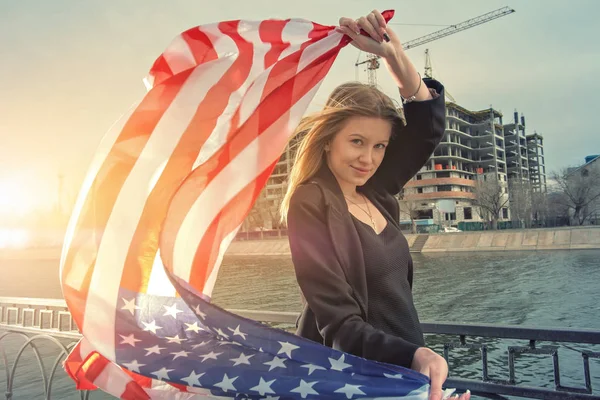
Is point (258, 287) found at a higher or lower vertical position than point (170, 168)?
lower

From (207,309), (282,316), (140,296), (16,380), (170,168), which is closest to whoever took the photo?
(207,309)

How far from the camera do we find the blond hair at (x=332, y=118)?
1.87 metres

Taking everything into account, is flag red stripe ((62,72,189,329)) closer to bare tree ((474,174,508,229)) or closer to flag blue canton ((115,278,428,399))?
flag blue canton ((115,278,428,399))

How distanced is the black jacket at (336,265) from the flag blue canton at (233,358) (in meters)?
0.06

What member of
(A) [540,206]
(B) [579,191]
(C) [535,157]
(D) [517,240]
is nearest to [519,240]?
(D) [517,240]

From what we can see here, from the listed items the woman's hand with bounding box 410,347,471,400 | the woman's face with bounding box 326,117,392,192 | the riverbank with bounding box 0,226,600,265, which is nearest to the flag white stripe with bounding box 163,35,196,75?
the woman's face with bounding box 326,117,392,192

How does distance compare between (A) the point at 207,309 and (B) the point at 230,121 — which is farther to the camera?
(B) the point at 230,121

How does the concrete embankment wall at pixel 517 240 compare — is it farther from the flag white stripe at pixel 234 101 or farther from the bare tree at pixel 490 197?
the flag white stripe at pixel 234 101

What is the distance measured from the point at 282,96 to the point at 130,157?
29.0 inches

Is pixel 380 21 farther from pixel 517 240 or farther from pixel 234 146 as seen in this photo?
pixel 517 240

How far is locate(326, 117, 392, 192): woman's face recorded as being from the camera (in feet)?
6.18

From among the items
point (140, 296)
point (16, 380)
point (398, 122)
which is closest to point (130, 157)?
point (140, 296)

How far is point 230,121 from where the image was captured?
6.84ft

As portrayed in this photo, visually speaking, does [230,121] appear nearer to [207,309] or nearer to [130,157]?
[130,157]
